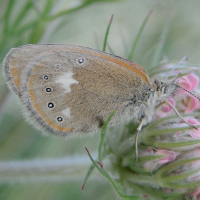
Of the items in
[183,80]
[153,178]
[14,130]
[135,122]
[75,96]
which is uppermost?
[183,80]

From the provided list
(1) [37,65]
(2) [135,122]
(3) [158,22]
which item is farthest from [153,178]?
(3) [158,22]

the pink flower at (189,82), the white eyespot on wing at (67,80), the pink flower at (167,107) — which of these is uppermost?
the pink flower at (189,82)

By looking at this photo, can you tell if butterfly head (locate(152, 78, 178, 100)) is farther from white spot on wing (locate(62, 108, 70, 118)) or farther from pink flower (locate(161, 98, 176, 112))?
white spot on wing (locate(62, 108, 70, 118))

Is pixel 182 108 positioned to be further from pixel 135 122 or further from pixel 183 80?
pixel 135 122

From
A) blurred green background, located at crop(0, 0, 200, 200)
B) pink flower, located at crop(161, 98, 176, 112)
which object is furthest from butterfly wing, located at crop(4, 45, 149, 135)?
blurred green background, located at crop(0, 0, 200, 200)

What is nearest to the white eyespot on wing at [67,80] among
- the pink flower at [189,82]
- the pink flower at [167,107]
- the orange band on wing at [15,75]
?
the orange band on wing at [15,75]

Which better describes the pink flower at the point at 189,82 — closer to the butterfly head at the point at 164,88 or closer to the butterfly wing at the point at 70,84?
the butterfly head at the point at 164,88

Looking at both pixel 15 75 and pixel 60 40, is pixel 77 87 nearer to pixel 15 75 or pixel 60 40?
pixel 15 75
